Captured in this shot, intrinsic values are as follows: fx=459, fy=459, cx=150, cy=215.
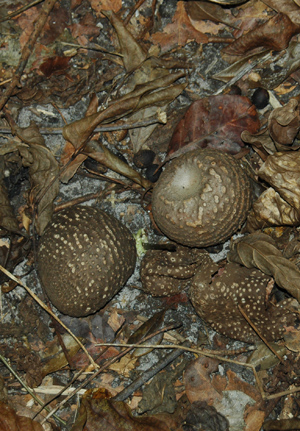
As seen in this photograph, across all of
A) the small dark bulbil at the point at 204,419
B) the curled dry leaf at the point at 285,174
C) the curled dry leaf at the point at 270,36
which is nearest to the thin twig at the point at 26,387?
the small dark bulbil at the point at 204,419

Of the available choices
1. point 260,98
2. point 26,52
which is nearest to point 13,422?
point 26,52

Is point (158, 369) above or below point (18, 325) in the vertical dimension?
below

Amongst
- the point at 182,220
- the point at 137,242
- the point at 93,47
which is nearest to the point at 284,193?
the point at 182,220

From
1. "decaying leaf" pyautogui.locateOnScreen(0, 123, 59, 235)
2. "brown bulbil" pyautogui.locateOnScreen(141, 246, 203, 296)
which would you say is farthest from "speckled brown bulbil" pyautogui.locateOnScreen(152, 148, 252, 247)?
"decaying leaf" pyautogui.locateOnScreen(0, 123, 59, 235)

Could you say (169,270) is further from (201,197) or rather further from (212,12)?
(212,12)

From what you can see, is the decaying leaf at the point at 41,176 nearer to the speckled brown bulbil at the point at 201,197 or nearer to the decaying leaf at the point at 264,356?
the speckled brown bulbil at the point at 201,197

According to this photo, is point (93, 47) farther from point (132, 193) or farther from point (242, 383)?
point (242, 383)

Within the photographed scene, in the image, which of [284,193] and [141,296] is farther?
[141,296]
